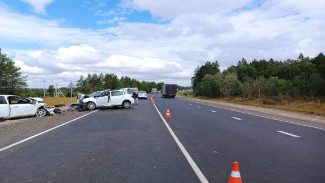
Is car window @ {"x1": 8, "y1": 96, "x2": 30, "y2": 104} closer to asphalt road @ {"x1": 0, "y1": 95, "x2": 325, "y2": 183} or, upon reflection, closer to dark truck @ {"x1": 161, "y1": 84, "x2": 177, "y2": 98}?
asphalt road @ {"x1": 0, "y1": 95, "x2": 325, "y2": 183}

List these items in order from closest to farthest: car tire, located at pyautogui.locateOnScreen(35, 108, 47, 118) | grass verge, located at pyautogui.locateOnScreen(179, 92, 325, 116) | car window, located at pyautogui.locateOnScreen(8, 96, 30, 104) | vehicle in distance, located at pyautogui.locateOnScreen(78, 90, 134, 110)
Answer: car window, located at pyautogui.locateOnScreen(8, 96, 30, 104)
car tire, located at pyautogui.locateOnScreen(35, 108, 47, 118)
vehicle in distance, located at pyautogui.locateOnScreen(78, 90, 134, 110)
grass verge, located at pyautogui.locateOnScreen(179, 92, 325, 116)

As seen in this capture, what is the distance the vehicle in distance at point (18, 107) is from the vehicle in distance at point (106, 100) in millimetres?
5533

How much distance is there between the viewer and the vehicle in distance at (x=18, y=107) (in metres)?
15.6

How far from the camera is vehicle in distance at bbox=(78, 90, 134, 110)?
2400cm

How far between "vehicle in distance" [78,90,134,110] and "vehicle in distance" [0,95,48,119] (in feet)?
18.2

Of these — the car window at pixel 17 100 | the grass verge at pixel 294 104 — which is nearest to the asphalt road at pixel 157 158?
the car window at pixel 17 100

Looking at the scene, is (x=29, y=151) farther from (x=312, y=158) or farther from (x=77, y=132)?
(x=312, y=158)

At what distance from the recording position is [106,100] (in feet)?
80.6

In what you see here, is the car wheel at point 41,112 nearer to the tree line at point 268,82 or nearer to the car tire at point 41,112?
the car tire at point 41,112

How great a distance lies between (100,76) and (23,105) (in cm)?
7728

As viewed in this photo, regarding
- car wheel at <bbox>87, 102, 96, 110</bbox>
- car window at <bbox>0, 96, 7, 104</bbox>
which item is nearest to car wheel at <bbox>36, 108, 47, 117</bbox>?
car window at <bbox>0, 96, 7, 104</bbox>

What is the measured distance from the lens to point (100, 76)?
92.9 meters

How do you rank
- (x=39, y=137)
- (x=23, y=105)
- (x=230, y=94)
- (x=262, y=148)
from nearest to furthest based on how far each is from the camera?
(x=262, y=148) → (x=39, y=137) → (x=23, y=105) → (x=230, y=94)

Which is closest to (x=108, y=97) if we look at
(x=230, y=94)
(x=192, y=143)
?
(x=192, y=143)
